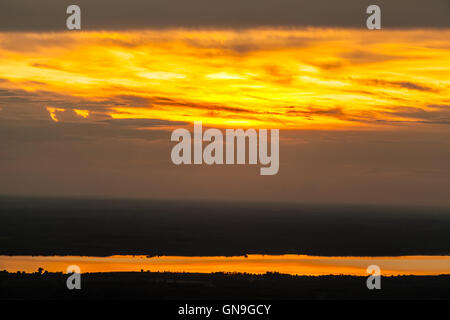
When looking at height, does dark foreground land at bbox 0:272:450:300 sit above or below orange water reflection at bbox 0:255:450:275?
below

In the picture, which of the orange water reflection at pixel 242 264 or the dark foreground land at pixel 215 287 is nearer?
the dark foreground land at pixel 215 287

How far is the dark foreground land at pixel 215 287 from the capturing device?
19984 mm

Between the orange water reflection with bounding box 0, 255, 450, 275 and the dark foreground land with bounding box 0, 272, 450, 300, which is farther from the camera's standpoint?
the orange water reflection with bounding box 0, 255, 450, 275

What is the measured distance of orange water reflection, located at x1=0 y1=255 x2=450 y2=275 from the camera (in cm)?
2592

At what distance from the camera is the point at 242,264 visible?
29109 millimetres

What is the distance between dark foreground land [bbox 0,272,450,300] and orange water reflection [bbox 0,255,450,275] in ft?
8.04

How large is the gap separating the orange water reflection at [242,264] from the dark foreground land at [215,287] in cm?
245

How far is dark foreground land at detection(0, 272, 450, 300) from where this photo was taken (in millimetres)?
19984

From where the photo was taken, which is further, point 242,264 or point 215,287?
point 242,264

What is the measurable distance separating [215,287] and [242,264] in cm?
799

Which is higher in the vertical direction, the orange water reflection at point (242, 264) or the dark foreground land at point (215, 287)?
the orange water reflection at point (242, 264)
